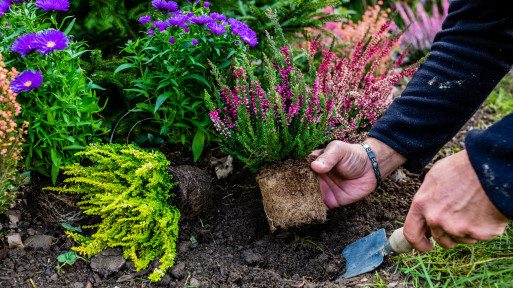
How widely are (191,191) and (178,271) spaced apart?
0.46 meters

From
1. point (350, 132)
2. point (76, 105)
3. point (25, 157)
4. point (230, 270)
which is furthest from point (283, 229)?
point (25, 157)

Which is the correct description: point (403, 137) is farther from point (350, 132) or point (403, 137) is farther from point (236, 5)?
point (236, 5)

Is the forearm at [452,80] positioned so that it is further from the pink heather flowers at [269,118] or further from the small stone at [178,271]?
the small stone at [178,271]

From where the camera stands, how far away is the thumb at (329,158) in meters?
2.05

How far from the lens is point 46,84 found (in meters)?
1.80

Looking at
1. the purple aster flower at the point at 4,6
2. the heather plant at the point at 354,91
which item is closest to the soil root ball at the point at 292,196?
the heather plant at the point at 354,91

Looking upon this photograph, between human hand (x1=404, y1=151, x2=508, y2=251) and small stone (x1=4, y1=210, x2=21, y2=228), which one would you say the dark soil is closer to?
small stone (x1=4, y1=210, x2=21, y2=228)

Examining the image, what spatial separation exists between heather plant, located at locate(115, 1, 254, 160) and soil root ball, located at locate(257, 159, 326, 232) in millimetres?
536

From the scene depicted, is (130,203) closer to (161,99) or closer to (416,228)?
(161,99)

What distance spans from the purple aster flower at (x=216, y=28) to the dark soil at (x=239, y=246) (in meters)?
0.92

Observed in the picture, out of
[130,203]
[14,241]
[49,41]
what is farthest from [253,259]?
[49,41]

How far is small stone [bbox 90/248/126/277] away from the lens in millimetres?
1879

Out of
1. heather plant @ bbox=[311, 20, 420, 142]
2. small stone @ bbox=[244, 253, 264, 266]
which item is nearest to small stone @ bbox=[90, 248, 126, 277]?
small stone @ bbox=[244, 253, 264, 266]

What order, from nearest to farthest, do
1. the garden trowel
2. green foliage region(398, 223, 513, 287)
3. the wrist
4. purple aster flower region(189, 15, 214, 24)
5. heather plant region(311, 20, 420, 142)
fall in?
green foliage region(398, 223, 513, 287) → the garden trowel → purple aster flower region(189, 15, 214, 24) → the wrist → heather plant region(311, 20, 420, 142)
